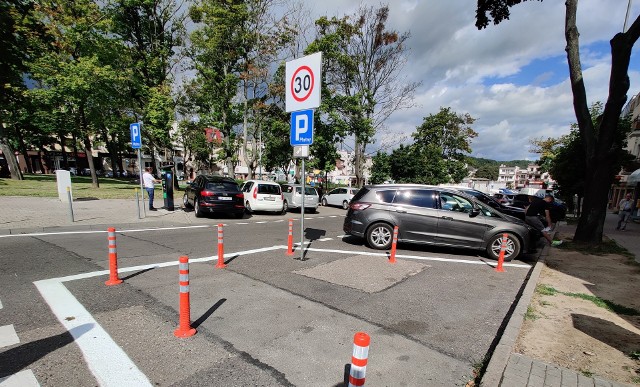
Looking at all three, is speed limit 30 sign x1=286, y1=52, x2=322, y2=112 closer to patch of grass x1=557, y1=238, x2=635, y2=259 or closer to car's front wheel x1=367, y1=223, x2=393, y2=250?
car's front wheel x1=367, y1=223, x2=393, y2=250

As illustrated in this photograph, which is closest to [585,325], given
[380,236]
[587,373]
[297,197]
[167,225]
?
[587,373]

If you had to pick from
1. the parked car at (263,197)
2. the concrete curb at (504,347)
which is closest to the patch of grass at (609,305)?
the concrete curb at (504,347)

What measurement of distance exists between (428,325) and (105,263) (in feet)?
19.5

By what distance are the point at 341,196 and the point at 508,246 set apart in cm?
1595

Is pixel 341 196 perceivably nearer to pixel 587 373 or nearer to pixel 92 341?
pixel 587 373

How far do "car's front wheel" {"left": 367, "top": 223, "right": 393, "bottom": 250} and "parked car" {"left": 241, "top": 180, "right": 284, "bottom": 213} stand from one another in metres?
7.96

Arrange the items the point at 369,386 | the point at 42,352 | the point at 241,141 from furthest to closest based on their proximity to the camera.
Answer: the point at 241,141
the point at 42,352
the point at 369,386

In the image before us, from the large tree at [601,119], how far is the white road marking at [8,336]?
13660mm

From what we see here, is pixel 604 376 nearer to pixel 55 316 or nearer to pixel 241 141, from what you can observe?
pixel 55 316

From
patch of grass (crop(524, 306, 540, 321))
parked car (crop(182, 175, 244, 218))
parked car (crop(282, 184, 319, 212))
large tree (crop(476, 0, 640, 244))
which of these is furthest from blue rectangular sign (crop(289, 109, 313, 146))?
parked car (crop(282, 184, 319, 212))

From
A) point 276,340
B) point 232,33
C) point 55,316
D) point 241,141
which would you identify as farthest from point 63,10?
point 276,340

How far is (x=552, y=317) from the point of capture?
421 centimetres

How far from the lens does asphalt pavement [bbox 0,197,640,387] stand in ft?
9.11

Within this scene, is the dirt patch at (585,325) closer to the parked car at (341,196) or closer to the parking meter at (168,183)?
the parking meter at (168,183)
